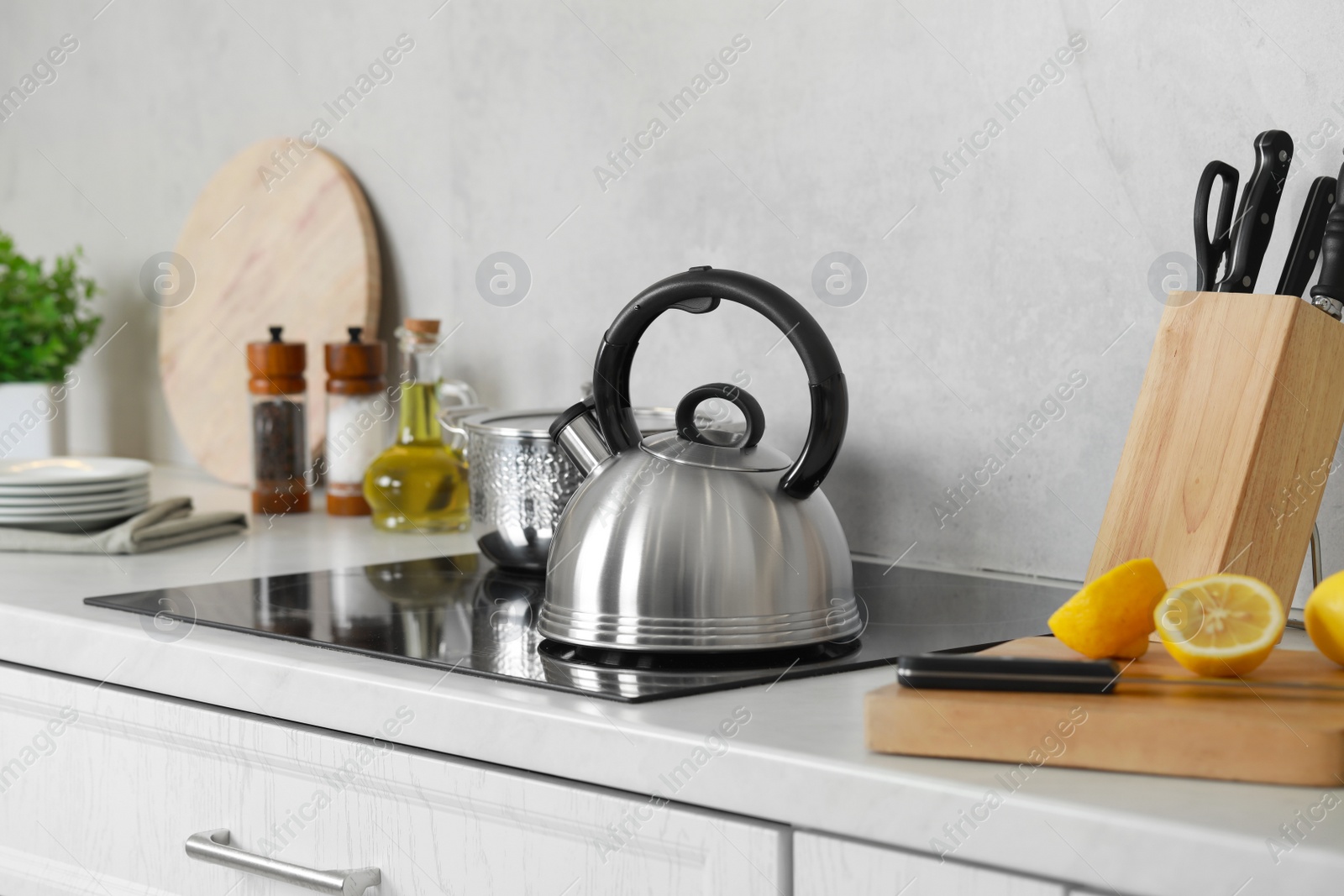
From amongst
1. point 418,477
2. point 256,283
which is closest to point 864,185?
point 418,477

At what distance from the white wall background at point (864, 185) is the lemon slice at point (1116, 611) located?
0.37m

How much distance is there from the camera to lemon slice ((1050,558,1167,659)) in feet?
2.46

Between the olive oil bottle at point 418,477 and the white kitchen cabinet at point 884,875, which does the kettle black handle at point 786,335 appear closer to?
the white kitchen cabinet at point 884,875

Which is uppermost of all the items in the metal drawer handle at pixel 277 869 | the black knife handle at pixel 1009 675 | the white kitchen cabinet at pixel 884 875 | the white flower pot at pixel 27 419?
the white flower pot at pixel 27 419

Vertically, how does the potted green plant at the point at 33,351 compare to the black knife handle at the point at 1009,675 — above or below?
above

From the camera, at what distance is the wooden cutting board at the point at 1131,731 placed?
61cm

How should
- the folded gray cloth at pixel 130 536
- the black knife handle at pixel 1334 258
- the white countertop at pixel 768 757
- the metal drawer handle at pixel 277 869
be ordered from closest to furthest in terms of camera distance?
the white countertop at pixel 768 757
the metal drawer handle at pixel 277 869
the black knife handle at pixel 1334 258
the folded gray cloth at pixel 130 536

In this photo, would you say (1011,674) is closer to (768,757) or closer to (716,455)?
(768,757)

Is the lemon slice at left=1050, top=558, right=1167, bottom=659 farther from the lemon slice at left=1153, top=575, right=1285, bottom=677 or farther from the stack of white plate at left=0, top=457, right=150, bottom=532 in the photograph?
the stack of white plate at left=0, top=457, right=150, bottom=532

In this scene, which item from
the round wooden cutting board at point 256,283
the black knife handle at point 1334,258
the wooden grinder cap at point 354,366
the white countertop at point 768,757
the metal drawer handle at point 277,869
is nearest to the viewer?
the white countertop at point 768,757

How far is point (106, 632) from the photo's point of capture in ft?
3.32

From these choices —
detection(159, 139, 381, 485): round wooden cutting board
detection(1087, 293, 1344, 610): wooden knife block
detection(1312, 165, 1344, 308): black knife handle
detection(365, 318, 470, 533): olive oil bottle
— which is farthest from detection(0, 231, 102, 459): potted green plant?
detection(1312, 165, 1344, 308): black knife handle

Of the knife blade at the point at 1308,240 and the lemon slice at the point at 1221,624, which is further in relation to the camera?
the knife blade at the point at 1308,240

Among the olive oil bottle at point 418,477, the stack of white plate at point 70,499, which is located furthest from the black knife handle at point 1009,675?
the stack of white plate at point 70,499
